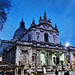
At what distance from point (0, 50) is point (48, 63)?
2800 centimetres

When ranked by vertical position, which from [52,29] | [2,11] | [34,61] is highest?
[52,29]

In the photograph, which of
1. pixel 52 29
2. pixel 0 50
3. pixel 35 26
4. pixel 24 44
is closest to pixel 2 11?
pixel 24 44

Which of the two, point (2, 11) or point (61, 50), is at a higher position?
point (2, 11)

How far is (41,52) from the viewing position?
34125mm

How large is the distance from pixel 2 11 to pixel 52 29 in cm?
3315

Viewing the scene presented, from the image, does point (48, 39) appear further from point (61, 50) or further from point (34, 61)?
point (34, 61)

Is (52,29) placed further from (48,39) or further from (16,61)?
(16,61)

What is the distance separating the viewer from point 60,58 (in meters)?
36.5

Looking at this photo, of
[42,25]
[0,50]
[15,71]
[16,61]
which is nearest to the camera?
[15,71]

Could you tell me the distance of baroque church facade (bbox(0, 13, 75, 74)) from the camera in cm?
3095

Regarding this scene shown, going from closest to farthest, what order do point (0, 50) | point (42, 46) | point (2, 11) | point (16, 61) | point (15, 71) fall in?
1. point (2, 11)
2. point (15, 71)
3. point (16, 61)
4. point (42, 46)
5. point (0, 50)

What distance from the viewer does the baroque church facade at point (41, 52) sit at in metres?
31.0

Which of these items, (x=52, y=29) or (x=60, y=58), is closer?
(x=60, y=58)

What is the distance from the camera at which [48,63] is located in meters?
33.5
